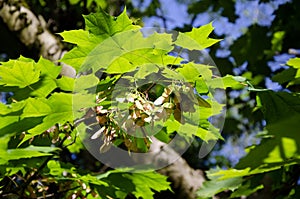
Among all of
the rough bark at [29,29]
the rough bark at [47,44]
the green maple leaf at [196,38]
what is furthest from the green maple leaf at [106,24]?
the rough bark at [29,29]

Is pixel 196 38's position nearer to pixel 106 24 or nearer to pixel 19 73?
pixel 106 24

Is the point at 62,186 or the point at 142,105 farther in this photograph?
the point at 62,186

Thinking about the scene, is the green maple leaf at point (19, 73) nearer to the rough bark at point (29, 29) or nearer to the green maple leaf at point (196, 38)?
the green maple leaf at point (196, 38)

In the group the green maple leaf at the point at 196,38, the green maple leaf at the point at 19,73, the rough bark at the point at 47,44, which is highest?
the green maple leaf at the point at 196,38

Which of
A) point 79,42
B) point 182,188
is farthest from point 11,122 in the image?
point 182,188

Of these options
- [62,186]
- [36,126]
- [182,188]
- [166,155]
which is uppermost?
[36,126]

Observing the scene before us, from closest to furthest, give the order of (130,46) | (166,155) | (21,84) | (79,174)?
(130,46) < (21,84) < (79,174) < (166,155)

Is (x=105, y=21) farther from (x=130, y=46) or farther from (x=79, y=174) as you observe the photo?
(x=79, y=174)
